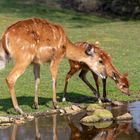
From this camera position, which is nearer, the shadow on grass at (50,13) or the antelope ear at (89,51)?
the antelope ear at (89,51)

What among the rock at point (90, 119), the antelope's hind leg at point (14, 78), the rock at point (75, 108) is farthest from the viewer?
the rock at point (75, 108)

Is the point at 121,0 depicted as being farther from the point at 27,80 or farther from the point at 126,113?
the point at 126,113

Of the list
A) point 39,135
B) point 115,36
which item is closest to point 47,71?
point 39,135

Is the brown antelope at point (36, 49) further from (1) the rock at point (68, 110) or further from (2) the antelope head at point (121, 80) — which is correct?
(1) the rock at point (68, 110)

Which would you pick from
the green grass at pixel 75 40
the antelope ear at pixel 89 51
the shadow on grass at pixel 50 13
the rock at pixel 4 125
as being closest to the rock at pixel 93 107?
the green grass at pixel 75 40

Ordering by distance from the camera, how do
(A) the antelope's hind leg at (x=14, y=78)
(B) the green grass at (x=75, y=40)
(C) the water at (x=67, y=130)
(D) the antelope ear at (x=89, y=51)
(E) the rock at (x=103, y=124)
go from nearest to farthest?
1. (C) the water at (x=67, y=130)
2. (E) the rock at (x=103, y=124)
3. (A) the antelope's hind leg at (x=14, y=78)
4. (D) the antelope ear at (x=89, y=51)
5. (B) the green grass at (x=75, y=40)

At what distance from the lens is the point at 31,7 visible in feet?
127

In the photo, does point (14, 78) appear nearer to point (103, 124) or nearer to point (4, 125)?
point (4, 125)

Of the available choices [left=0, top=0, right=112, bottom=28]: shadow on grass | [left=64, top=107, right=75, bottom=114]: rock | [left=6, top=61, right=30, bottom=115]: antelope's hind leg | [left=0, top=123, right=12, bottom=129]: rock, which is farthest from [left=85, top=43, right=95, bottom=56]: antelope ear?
[left=0, top=0, right=112, bottom=28]: shadow on grass

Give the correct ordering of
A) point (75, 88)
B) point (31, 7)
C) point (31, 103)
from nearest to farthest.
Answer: point (31, 103)
point (75, 88)
point (31, 7)

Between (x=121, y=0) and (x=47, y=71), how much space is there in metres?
22.9

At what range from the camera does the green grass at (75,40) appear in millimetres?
13514

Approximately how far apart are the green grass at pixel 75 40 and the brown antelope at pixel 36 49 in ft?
3.14

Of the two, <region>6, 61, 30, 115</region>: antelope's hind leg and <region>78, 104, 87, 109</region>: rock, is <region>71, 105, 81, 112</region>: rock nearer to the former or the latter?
<region>78, 104, 87, 109</region>: rock
